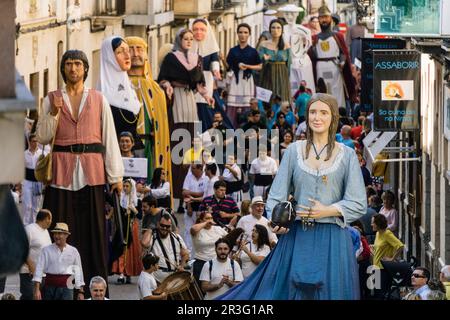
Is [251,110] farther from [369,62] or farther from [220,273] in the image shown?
[220,273]

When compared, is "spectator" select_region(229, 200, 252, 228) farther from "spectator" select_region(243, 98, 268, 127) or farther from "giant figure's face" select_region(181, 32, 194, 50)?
"spectator" select_region(243, 98, 268, 127)

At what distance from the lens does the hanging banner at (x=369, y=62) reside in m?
30.0

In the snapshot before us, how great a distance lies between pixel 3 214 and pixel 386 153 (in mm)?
20581

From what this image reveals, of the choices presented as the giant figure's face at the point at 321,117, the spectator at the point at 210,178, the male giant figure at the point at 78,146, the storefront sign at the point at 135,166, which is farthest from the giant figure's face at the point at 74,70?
the spectator at the point at 210,178

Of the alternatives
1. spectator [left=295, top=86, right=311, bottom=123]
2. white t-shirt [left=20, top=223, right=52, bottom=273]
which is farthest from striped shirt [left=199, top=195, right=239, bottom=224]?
spectator [left=295, top=86, right=311, bottom=123]

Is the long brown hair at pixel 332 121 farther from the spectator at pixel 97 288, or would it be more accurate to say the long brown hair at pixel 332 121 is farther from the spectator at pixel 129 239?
the spectator at pixel 129 239

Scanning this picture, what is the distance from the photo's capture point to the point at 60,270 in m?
16.3

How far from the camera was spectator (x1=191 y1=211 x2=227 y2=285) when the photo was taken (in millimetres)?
18859

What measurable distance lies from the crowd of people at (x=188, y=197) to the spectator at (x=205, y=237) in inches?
0.7

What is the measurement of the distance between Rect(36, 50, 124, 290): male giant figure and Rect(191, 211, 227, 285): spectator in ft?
8.71

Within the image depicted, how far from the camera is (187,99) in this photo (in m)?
28.5

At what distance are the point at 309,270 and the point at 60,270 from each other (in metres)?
5.32

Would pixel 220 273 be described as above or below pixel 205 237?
below

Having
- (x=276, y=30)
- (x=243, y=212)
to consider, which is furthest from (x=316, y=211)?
(x=276, y=30)
